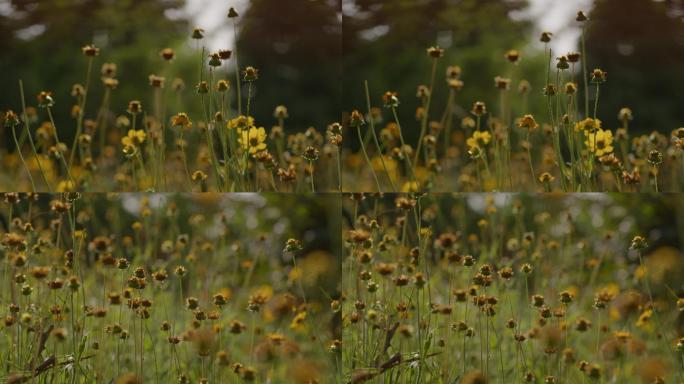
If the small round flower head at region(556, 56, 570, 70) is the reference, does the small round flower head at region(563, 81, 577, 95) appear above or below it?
below

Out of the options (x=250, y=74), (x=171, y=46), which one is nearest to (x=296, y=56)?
(x=250, y=74)

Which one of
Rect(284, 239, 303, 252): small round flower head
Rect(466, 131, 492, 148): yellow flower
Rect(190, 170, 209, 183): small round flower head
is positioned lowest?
Rect(284, 239, 303, 252): small round flower head

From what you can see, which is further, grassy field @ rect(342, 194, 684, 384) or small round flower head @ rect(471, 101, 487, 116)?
small round flower head @ rect(471, 101, 487, 116)

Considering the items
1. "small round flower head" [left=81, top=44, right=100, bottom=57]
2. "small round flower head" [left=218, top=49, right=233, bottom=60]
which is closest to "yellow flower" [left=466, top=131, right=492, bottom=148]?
"small round flower head" [left=218, top=49, right=233, bottom=60]

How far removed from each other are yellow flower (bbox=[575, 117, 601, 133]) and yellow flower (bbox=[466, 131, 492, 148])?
0.96 ft

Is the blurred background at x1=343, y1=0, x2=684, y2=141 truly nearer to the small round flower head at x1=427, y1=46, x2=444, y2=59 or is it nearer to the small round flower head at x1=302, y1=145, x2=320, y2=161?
the small round flower head at x1=427, y1=46, x2=444, y2=59

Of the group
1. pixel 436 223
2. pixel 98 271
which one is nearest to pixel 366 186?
pixel 436 223

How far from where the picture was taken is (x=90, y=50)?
9.20 ft

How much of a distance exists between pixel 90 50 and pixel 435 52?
116cm

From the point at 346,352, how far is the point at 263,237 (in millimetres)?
490

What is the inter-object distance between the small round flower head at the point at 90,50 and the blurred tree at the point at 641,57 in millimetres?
1665

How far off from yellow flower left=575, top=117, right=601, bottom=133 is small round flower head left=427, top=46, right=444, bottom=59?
1.68 ft

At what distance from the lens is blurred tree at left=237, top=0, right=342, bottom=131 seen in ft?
9.11

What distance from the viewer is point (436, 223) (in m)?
2.79
